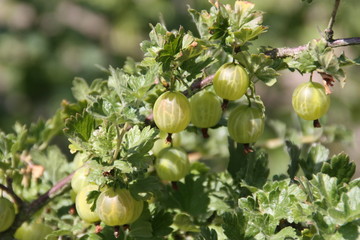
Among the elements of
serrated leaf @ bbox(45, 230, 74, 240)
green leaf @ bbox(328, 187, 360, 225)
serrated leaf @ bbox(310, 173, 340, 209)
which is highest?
serrated leaf @ bbox(45, 230, 74, 240)

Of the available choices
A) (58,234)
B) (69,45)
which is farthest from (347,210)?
(69,45)

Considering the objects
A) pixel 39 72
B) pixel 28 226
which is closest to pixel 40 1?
pixel 39 72

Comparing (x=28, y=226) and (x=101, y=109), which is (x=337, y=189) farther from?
(x=28, y=226)

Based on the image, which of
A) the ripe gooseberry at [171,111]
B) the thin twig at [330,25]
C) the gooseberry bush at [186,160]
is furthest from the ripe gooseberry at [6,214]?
the thin twig at [330,25]

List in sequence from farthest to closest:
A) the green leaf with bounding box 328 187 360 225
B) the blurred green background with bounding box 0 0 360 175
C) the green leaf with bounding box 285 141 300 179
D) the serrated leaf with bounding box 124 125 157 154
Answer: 1. the blurred green background with bounding box 0 0 360 175
2. the green leaf with bounding box 285 141 300 179
3. the serrated leaf with bounding box 124 125 157 154
4. the green leaf with bounding box 328 187 360 225

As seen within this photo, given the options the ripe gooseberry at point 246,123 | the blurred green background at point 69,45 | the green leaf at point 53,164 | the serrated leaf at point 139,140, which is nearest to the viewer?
the serrated leaf at point 139,140

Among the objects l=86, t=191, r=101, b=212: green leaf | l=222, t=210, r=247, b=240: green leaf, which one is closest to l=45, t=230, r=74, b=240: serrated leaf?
l=86, t=191, r=101, b=212: green leaf

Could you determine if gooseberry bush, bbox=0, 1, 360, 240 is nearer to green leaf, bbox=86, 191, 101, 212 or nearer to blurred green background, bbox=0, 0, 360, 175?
green leaf, bbox=86, 191, 101, 212

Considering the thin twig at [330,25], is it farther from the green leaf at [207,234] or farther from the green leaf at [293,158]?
the green leaf at [207,234]

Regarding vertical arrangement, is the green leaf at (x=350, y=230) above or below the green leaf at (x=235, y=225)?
below
